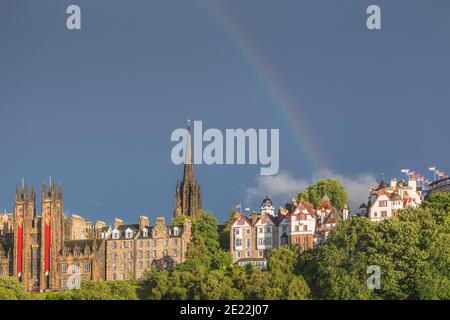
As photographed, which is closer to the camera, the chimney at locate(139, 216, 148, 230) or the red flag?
the chimney at locate(139, 216, 148, 230)

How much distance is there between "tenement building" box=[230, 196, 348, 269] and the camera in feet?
426

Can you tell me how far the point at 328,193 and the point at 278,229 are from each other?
37.0ft

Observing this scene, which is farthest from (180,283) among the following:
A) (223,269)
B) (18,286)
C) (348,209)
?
(348,209)

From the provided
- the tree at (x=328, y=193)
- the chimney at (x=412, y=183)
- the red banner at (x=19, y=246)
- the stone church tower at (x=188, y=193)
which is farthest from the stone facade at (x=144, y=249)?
the chimney at (x=412, y=183)

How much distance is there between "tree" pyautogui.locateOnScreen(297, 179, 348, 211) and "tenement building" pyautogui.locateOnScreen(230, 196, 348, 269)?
212 inches

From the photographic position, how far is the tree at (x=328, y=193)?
468ft

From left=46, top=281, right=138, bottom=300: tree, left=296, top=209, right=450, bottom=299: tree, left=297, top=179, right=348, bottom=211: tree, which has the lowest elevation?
left=46, top=281, right=138, bottom=300: tree

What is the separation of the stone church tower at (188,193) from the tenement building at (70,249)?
56.5ft

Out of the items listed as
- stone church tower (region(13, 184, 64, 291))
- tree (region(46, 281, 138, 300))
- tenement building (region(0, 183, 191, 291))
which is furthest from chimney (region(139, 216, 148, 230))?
tree (region(46, 281, 138, 300))

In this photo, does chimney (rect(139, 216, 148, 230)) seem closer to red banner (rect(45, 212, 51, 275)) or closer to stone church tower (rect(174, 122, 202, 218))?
Result: red banner (rect(45, 212, 51, 275))
